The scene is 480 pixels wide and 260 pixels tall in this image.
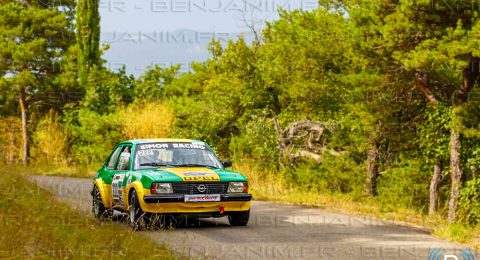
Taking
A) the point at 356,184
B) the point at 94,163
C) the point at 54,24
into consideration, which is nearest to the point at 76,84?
the point at 54,24

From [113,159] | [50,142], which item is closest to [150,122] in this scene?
[50,142]

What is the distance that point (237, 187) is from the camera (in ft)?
41.5

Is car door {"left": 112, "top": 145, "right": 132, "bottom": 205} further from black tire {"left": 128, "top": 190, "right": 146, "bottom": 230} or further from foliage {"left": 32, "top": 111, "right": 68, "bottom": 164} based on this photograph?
foliage {"left": 32, "top": 111, "right": 68, "bottom": 164}

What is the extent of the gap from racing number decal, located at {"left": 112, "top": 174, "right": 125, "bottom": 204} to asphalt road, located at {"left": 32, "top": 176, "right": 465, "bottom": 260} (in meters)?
0.51

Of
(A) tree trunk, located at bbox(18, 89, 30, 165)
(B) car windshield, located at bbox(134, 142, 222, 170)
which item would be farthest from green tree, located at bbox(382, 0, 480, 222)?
(A) tree trunk, located at bbox(18, 89, 30, 165)

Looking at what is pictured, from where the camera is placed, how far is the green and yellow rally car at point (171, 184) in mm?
12094

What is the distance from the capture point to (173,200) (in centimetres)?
1204

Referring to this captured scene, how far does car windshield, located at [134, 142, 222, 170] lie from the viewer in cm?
1320

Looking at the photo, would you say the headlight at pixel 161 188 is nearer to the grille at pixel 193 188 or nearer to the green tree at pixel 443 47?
the grille at pixel 193 188

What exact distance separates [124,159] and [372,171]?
10526 millimetres

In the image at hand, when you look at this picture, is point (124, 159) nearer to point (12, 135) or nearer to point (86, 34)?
point (86, 34)

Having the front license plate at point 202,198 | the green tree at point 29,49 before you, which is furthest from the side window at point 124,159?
the green tree at point 29,49

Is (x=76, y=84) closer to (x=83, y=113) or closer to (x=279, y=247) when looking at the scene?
(x=83, y=113)

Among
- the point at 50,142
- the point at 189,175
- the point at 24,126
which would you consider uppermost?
the point at 24,126
